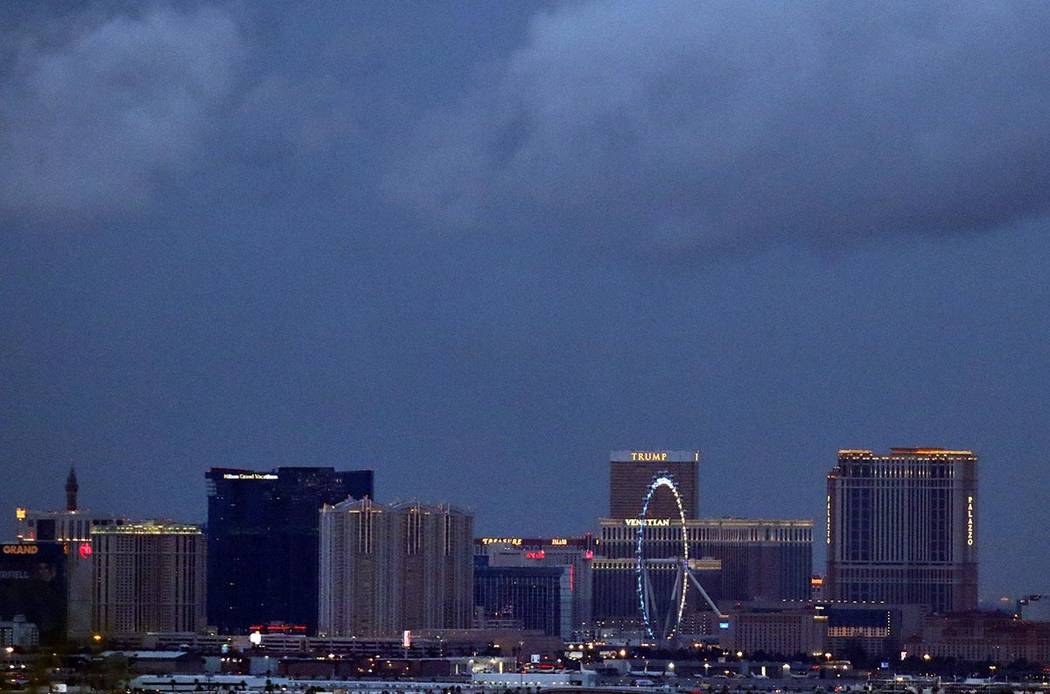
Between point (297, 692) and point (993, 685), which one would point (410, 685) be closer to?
point (297, 692)

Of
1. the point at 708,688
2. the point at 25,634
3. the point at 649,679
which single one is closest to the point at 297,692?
the point at 25,634

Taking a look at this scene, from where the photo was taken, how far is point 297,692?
157 metres

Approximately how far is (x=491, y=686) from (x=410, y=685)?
522 cm

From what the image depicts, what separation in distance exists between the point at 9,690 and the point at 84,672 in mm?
9595

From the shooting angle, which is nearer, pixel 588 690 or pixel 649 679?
pixel 588 690

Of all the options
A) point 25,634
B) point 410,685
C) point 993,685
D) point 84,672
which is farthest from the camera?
point 993,685

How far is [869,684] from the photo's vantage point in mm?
197250

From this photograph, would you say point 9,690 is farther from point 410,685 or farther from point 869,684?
point 869,684

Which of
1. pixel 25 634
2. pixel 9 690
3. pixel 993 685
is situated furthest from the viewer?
pixel 993 685

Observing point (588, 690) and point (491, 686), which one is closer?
point (588, 690)

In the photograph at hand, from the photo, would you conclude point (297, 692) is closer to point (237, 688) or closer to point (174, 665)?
point (237, 688)

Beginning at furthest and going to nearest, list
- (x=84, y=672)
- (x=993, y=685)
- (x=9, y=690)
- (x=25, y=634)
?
(x=993, y=685), (x=25, y=634), (x=9, y=690), (x=84, y=672)

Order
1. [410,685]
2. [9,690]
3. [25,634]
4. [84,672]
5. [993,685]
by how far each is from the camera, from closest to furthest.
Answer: [84,672] < [9,690] < [25,634] < [410,685] < [993,685]

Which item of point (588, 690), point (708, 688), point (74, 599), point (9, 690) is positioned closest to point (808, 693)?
point (708, 688)
